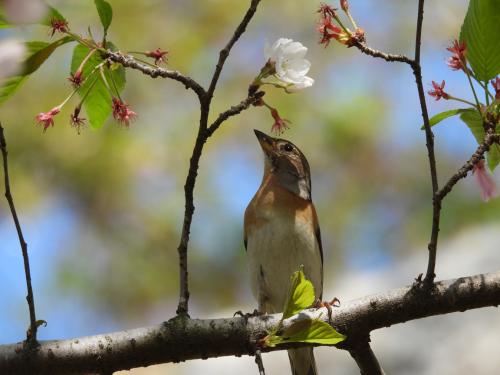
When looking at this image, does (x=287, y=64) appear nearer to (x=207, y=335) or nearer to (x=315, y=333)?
(x=315, y=333)

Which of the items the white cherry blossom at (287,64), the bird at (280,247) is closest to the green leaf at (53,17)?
the white cherry blossom at (287,64)

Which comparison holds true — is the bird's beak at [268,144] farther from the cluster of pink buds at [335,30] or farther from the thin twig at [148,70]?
the thin twig at [148,70]

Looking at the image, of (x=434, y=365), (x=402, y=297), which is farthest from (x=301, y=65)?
(x=434, y=365)

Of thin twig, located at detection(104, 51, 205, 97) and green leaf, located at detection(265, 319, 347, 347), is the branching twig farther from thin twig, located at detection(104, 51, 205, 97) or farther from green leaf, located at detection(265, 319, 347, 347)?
thin twig, located at detection(104, 51, 205, 97)

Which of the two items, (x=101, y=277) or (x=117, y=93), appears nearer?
(x=117, y=93)

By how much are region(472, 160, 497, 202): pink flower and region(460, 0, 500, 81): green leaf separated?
521 mm

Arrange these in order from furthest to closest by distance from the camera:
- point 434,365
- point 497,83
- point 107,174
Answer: point 107,174
point 434,365
point 497,83

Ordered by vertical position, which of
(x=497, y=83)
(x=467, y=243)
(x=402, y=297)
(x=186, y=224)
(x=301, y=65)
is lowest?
(x=402, y=297)

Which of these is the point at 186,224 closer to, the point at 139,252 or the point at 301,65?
the point at 301,65

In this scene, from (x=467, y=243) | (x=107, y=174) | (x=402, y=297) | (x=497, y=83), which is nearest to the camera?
(x=497, y=83)

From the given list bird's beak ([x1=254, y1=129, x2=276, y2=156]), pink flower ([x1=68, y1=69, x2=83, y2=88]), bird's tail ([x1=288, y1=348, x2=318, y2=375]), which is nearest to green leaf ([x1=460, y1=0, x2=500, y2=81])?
pink flower ([x1=68, y1=69, x2=83, y2=88])

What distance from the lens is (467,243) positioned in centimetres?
1005

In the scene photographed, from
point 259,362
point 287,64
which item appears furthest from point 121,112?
point 259,362

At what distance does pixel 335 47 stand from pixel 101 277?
4.24 meters
